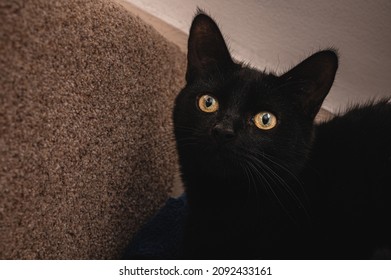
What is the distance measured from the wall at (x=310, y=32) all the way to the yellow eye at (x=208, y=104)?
1.98 ft

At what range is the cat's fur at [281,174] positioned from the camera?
0.81m

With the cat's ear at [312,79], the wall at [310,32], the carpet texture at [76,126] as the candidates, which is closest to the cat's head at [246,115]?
the cat's ear at [312,79]

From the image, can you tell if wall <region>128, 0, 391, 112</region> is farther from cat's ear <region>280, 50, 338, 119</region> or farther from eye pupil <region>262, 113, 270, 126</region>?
eye pupil <region>262, 113, 270, 126</region>

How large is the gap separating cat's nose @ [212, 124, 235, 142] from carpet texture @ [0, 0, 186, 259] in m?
0.26

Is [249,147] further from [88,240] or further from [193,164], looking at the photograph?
[88,240]

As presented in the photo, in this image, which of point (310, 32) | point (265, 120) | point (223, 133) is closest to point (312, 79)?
point (265, 120)

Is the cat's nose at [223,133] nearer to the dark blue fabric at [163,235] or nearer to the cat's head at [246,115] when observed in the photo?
the cat's head at [246,115]

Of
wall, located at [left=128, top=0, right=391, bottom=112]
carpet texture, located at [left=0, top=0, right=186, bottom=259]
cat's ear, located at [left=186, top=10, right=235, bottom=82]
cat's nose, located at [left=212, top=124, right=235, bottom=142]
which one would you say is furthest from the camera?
wall, located at [left=128, top=0, right=391, bottom=112]

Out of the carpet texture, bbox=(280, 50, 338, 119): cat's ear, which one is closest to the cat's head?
bbox=(280, 50, 338, 119): cat's ear

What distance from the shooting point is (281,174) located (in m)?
0.84

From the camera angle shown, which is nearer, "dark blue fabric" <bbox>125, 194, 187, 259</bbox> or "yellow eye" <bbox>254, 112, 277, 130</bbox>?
"yellow eye" <bbox>254, 112, 277, 130</bbox>

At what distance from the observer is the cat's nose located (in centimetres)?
75

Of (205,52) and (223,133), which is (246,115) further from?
(205,52)

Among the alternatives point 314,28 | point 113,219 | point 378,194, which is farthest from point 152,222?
point 314,28
